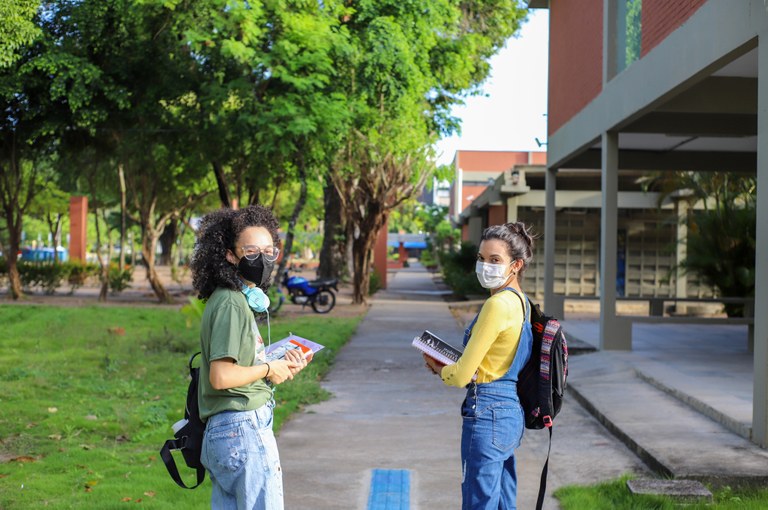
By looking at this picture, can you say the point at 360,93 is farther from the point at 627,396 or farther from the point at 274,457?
the point at 274,457

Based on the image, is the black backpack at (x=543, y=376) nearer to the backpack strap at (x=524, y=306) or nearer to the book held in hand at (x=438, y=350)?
the backpack strap at (x=524, y=306)

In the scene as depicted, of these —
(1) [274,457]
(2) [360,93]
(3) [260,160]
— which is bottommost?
(1) [274,457]

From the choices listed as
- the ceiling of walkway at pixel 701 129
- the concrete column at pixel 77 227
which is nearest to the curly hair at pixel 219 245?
the ceiling of walkway at pixel 701 129

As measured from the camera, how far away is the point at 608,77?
13.9 meters

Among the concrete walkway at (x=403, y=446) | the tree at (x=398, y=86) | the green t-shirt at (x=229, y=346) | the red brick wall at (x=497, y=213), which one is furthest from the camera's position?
the red brick wall at (x=497, y=213)

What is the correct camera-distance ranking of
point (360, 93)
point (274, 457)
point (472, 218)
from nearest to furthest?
point (274, 457), point (360, 93), point (472, 218)

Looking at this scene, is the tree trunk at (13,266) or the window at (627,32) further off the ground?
the window at (627,32)

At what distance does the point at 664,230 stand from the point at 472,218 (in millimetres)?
12620

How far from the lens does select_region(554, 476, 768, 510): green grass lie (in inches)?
227

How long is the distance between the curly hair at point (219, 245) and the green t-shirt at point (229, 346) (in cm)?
6

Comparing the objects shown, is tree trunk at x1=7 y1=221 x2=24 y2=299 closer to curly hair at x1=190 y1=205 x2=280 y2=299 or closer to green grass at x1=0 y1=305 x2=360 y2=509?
green grass at x1=0 y1=305 x2=360 y2=509

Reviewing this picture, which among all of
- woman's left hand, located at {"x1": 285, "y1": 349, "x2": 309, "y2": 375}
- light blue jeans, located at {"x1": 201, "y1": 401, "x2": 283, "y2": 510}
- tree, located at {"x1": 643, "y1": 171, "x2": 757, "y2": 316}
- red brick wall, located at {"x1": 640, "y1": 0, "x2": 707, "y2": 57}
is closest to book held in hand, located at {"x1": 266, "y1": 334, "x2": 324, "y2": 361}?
woman's left hand, located at {"x1": 285, "y1": 349, "x2": 309, "y2": 375}

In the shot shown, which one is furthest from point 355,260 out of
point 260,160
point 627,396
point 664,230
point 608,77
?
point 627,396

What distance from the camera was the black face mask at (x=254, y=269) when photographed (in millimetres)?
3678
